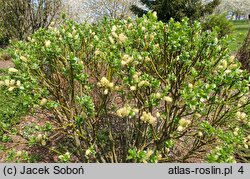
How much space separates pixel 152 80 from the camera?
250cm

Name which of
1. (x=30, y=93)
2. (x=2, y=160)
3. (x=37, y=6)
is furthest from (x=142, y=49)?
(x=37, y=6)

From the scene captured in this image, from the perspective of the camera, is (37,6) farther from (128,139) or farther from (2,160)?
(128,139)

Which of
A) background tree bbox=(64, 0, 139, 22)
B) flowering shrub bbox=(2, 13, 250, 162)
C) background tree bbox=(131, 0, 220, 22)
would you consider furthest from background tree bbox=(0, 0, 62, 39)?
background tree bbox=(64, 0, 139, 22)

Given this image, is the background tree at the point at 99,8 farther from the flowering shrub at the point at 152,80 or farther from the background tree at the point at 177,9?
the flowering shrub at the point at 152,80

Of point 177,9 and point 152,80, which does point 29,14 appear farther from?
point 177,9

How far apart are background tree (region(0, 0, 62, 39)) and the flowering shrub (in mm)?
7062

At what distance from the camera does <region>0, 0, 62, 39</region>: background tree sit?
9.89 metres

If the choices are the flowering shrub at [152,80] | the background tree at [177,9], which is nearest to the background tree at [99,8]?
the background tree at [177,9]

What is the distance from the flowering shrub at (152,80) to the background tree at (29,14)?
23.2ft

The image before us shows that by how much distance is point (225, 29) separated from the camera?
48.5ft

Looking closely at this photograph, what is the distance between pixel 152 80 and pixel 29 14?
8.56 metres

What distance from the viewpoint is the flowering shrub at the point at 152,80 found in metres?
2.40

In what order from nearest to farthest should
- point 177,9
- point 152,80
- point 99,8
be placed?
point 152,80
point 177,9
point 99,8

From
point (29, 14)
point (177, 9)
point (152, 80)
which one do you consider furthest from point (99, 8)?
point (152, 80)
